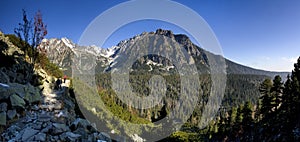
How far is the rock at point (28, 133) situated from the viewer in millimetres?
8917

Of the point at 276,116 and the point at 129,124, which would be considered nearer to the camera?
the point at 276,116

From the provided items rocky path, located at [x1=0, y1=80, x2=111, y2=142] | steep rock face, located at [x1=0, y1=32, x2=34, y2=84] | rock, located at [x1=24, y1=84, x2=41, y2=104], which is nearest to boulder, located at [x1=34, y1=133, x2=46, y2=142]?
rocky path, located at [x1=0, y1=80, x2=111, y2=142]

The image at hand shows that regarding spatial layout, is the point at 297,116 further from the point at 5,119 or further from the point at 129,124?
the point at 5,119

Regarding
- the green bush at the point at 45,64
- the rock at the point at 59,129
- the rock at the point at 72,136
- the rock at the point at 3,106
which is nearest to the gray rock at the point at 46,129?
the rock at the point at 59,129

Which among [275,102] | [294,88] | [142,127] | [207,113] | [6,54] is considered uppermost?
[6,54]

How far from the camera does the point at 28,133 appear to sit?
30.2 ft

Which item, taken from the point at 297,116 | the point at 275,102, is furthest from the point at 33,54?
the point at 275,102

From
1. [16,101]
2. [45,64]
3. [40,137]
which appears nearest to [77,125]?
[40,137]

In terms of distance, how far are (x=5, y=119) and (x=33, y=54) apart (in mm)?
12601

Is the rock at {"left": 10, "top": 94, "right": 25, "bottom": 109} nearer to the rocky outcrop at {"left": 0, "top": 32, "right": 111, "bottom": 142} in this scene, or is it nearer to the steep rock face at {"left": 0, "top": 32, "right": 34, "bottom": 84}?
the rocky outcrop at {"left": 0, "top": 32, "right": 111, "bottom": 142}

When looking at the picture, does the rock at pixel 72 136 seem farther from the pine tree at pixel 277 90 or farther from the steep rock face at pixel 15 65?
the pine tree at pixel 277 90

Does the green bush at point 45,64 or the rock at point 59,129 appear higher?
the green bush at point 45,64

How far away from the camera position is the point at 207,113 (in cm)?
15900

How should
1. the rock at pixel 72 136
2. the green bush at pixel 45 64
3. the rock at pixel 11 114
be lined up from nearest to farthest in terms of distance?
the rock at pixel 72 136 → the rock at pixel 11 114 → the green bush at pixel 45 64
